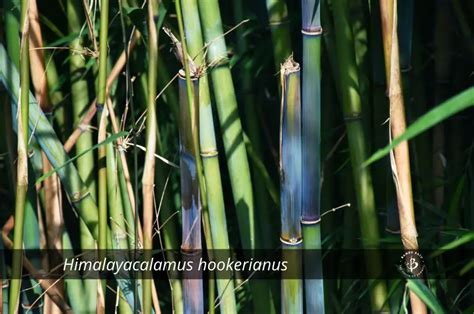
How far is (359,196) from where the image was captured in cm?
90

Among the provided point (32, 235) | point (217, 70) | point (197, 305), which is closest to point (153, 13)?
point (217, 70)

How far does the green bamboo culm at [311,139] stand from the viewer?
74cm

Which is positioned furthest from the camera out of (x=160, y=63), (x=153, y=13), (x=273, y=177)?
(x=273, y=177)

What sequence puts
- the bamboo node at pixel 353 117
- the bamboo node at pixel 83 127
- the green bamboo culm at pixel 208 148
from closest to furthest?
1. the green bamboo culm at pixel 208 148
2. the bamboo node at pixel 353 117
3. the bamboo node at pixel 83 127

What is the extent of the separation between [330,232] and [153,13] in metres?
0.51

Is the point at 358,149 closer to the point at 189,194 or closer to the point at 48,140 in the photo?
the point at 189,194

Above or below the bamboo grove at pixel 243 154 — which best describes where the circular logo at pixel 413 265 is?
below

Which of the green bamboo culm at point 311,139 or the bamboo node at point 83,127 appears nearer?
the green bamboo culm at point 311,139

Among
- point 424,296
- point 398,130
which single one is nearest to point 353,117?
point 398,130

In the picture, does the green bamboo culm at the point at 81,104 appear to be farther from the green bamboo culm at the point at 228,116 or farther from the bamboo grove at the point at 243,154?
the green bamboo culm at the point at 228,116

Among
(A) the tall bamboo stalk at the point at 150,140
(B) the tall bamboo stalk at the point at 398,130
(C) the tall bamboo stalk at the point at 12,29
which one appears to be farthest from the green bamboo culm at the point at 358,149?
(C) the tall bamboo stalk at the point at 12,29

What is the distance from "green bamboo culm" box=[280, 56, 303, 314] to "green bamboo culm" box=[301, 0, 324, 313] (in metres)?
0.02

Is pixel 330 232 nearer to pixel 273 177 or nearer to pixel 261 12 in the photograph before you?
pixel 273 177

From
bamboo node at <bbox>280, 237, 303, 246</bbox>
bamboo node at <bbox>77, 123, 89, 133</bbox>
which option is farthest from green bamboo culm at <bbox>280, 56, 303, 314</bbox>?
bamboo node at <bbox>77, 123, 89, 133</bbox>
